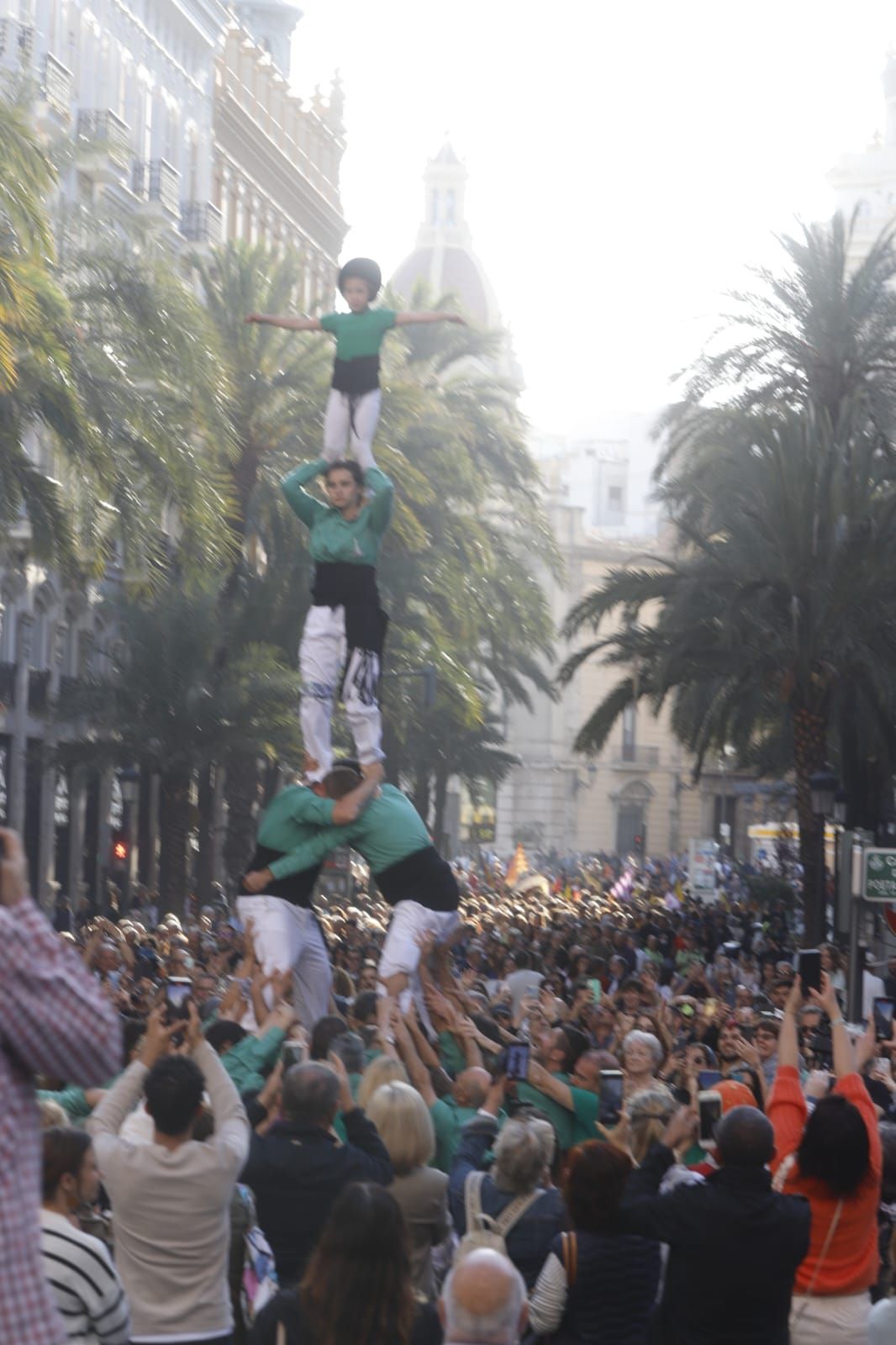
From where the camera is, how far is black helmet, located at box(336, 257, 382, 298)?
1334 cm

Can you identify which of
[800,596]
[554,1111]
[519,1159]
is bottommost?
[554,1111]

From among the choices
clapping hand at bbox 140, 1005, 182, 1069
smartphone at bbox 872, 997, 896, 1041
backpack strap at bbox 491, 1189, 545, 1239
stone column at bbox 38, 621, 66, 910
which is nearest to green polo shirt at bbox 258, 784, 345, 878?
smartphone at bbox 872, 997, 896, 1041

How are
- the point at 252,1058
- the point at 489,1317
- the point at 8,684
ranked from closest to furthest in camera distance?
the point at 489,1317, the point at 252,1058, the point at 8,684

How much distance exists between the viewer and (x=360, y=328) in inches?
541

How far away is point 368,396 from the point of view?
13891 mm

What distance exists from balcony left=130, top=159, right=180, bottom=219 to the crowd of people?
35.2 meters

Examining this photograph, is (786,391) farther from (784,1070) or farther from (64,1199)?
(64,1199)

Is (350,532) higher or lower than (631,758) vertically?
higher

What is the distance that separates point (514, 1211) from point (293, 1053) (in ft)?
5.85

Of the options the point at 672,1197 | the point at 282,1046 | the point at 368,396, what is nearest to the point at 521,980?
the point at 368,396

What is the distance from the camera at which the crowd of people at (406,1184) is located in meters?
3.56

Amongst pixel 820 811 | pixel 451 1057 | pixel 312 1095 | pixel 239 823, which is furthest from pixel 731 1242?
pixel 239 823

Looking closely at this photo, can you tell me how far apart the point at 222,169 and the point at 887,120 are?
6009cm

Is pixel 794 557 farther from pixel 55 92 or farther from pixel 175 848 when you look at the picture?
pixel 55 92
